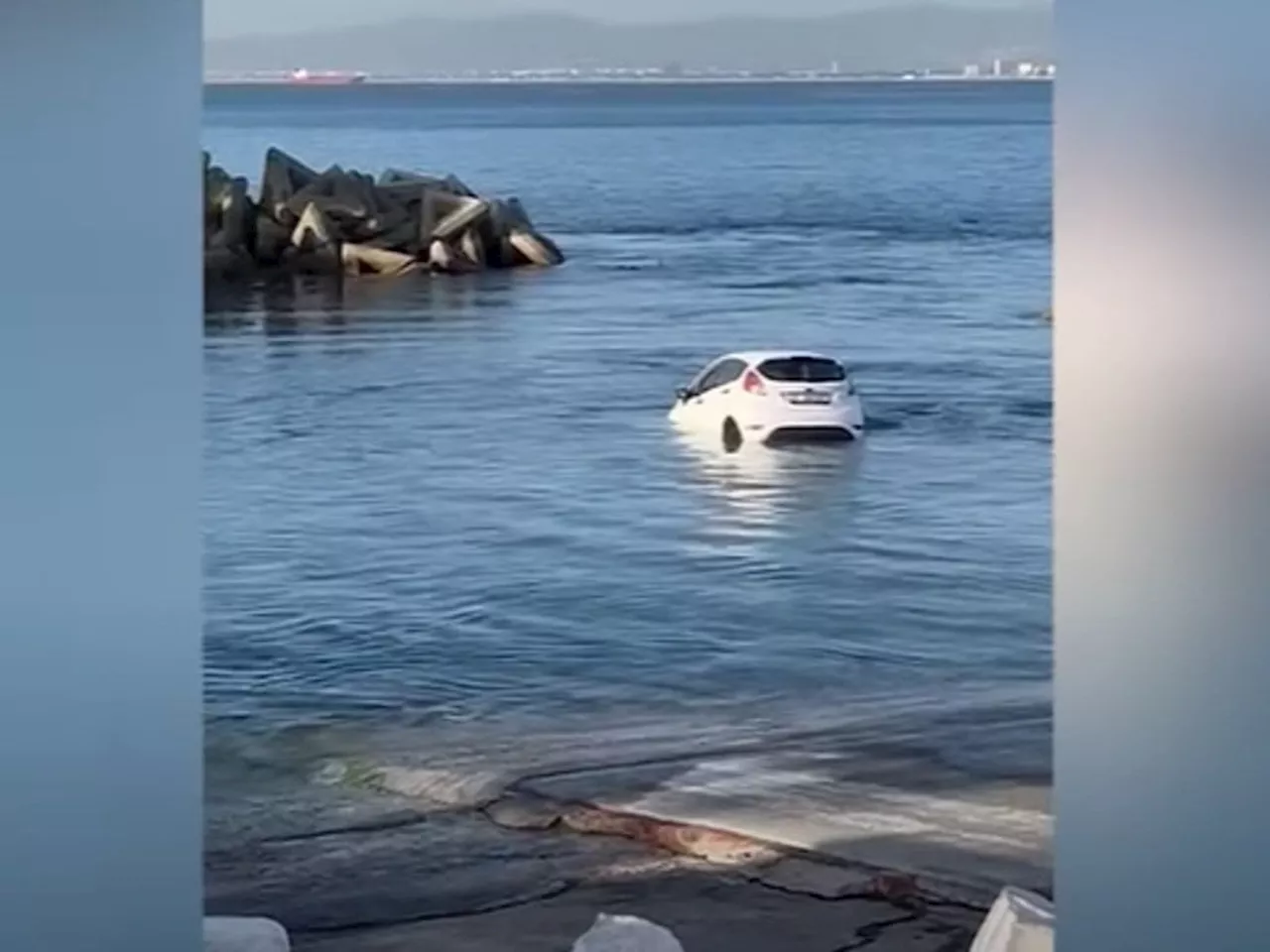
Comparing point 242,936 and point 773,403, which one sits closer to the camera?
point 242,936

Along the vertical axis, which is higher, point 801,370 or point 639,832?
point 801,370

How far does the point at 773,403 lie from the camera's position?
18906 millimetres

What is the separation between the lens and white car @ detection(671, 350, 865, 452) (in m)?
19.0

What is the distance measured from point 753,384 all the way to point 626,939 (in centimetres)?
1371

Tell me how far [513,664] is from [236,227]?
22898 mm

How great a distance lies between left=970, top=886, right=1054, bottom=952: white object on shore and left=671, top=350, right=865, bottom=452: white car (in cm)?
1447

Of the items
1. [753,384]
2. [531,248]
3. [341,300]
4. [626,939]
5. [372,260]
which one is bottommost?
[626,939]

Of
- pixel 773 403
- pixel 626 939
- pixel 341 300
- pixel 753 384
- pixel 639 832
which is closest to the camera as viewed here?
pixel 626 939

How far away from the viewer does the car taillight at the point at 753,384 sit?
18.9 m

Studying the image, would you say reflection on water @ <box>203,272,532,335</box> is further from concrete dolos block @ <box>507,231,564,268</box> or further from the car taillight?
the car taillight

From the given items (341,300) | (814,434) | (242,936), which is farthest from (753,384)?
(242,936)
